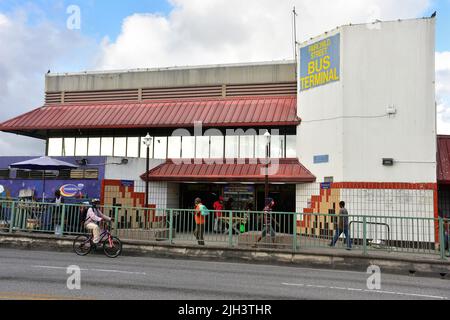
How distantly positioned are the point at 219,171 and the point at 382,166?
7300mm

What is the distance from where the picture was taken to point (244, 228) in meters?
13.9

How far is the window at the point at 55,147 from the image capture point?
2299 cm

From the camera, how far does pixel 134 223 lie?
588 inches

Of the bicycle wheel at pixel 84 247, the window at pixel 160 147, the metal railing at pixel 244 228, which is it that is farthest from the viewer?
the window at pixel 160 147

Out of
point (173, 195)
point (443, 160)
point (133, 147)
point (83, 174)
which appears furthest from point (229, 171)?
point (443, 160)

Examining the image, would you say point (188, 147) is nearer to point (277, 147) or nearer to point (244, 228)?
point (277, 147)

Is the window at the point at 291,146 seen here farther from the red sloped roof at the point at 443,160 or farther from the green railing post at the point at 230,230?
the green railing post at the point at 230,230

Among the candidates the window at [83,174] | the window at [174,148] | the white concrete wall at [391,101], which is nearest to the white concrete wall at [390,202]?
the white concrete wall at [391,101]

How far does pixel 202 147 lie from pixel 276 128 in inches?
151

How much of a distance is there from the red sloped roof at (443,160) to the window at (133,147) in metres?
14.3

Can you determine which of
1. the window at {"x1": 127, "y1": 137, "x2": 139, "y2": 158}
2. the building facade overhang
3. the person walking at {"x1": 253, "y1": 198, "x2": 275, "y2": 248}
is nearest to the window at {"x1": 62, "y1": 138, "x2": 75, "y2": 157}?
the building facade overhang

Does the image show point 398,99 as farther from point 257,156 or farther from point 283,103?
point 257,156
